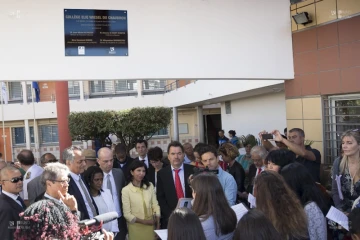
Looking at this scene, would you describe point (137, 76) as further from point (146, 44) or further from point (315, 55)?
point (315, 55)

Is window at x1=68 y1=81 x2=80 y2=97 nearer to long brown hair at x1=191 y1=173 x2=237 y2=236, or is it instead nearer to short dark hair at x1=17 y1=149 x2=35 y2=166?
short dark hair at x1=17 y1=149 x2=35 y2=166

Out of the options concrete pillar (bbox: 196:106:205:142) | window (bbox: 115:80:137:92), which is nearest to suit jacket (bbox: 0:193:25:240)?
concrete pillar (bbox: 196:106:205:142)

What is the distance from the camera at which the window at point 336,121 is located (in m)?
5.68

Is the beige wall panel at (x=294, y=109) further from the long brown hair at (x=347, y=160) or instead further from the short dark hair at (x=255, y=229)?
the short dark hair at (x=255, y=229)

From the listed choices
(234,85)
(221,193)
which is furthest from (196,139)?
(221,193)

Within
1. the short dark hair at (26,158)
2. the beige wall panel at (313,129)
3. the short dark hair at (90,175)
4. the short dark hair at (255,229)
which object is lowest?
the short dark hair at (255,229)

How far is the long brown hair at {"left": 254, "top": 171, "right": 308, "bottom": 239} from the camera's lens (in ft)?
8.05

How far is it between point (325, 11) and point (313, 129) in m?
1.85

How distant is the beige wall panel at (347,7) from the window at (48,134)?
20563 millimetres

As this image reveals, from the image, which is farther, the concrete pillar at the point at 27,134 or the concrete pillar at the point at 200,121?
the concrete pillar at the point at 27,134

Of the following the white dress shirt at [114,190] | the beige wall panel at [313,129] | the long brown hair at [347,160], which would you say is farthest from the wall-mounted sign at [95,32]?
the long brown hair at [347,160]

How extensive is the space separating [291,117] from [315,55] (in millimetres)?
1149

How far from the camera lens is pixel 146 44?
5.63m

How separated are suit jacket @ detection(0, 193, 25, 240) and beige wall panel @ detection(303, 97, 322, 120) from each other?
462cm
